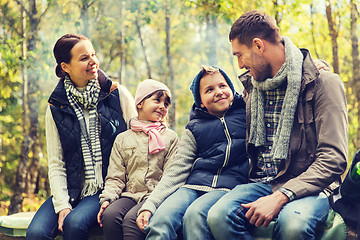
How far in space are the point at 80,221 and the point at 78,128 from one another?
710mm

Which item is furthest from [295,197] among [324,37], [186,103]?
[186,103]

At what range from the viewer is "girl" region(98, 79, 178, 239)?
2611 millimetres

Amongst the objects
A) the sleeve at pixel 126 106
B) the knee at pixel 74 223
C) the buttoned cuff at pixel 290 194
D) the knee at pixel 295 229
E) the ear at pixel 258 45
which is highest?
the ear at pixel 258 45

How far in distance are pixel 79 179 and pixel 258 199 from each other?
4.57ft

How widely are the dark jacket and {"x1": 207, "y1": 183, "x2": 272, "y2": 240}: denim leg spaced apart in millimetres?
243

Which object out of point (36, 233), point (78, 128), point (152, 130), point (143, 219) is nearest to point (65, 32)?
point (78, 128)

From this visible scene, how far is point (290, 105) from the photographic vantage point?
2387 millimetres

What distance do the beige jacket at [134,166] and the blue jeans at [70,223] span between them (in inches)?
4.6

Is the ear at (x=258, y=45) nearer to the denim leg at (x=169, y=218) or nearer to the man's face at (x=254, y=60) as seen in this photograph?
the man's face at (x=254, y=60)

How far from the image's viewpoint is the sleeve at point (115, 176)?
2.77m

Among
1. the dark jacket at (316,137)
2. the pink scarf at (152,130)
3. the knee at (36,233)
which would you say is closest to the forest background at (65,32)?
the pink scarf at (152,130)

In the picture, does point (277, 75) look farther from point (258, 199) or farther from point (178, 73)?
point (178, 73)

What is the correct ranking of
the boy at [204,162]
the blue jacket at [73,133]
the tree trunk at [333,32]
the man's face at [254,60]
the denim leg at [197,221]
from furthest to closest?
the tree trunk at [333,32] < the blue jacket at [73,133] < the man's face at [254,60] < the boy at [204,162] < the denim leg at [197,221]

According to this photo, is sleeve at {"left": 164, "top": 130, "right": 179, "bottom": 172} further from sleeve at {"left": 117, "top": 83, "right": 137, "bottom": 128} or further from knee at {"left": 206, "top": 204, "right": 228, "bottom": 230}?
knee at {"left": 206, "top": 204, "right": 228, "bottom": 230}
